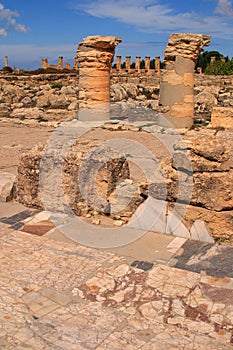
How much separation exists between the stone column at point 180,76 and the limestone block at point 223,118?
5.32ft

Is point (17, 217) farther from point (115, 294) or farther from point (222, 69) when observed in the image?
point (222, 69)

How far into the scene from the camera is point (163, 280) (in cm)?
416

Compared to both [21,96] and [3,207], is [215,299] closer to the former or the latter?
[3,207]

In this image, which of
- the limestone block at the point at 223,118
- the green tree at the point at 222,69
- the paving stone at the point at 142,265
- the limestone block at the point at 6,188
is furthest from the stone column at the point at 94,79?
the green tree at the point at 222,69

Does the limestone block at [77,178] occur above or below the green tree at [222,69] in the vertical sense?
below

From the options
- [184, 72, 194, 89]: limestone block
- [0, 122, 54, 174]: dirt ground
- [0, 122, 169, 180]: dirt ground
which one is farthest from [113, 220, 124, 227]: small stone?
[184, 72, 194, 89]: limestone block

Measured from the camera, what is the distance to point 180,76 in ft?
43.7

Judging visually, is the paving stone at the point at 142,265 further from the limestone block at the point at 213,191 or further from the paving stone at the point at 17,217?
the paving stone at the point at 17,217

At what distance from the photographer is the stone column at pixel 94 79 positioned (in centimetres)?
1517

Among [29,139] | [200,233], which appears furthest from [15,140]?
[200,233]

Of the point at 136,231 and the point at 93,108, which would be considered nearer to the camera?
the point at 136,231

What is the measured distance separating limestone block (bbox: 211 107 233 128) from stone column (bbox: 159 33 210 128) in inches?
63.8

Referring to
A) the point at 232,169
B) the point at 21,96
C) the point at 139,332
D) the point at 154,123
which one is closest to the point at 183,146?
the point at 232,169

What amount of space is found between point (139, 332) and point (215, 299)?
2.80 ft
